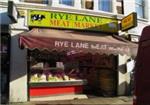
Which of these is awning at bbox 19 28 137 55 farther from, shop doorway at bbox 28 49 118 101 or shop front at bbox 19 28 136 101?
shop doorway at bbox 28 49 118 101

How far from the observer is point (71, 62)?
16.5 meters

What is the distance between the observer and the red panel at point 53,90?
15.3 m

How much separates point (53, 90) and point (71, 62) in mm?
1584

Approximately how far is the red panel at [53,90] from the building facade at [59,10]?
46cm

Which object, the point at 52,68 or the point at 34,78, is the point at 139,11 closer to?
the point at 52,68

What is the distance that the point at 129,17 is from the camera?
1611 centimetres

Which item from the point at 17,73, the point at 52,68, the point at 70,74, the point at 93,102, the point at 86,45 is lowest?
the point at 93,102

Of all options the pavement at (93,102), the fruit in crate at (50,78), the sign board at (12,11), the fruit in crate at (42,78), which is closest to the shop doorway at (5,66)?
the pavement at (93,102)

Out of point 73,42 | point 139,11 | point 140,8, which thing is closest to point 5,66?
point 73,42

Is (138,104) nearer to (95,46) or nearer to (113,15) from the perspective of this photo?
(95,46)

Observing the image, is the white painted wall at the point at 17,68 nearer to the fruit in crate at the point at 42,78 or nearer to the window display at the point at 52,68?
the window display at the point at 52,68

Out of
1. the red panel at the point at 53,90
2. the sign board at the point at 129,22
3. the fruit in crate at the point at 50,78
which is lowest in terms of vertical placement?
the red panel at the point at 53,90

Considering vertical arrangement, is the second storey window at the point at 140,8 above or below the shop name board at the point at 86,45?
above

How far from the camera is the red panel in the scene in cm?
1527
